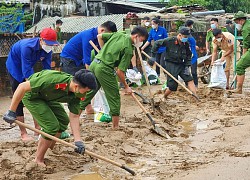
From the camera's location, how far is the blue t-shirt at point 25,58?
6649 mm

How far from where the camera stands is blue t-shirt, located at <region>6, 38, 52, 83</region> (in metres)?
6.65

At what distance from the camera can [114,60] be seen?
23.4 ft

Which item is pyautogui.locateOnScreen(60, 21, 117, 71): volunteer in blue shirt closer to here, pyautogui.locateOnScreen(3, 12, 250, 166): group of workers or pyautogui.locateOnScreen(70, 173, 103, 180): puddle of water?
pyautogui.locateOnScreen(3, 12, 250, 166): group of workers

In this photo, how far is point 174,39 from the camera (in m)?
9.81

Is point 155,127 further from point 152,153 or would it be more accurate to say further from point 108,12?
point 108,12

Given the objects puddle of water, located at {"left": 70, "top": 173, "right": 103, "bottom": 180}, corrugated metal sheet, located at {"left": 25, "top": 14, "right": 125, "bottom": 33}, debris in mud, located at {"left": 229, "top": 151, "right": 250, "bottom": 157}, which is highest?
→ corrugated metal sheet, located at {"left": 25, "top": 14, "right": 125, "bottom": 33}

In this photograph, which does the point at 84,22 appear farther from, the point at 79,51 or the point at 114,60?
the point at 114,60

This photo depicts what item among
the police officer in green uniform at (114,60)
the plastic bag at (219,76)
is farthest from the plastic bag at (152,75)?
the police officer in green uniform at (114,60)

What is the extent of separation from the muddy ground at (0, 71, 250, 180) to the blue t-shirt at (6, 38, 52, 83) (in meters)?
0.97

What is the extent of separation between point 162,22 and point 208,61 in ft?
16.9

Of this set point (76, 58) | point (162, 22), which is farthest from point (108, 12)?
point (76, 58)

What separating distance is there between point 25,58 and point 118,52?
4.43ft

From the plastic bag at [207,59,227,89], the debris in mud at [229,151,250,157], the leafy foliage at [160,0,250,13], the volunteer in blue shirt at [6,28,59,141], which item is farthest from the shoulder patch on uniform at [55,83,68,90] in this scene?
the leafy foliage at [160,0,250,13]

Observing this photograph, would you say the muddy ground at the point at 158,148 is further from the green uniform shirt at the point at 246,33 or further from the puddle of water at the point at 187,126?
the green uniform shirt at the point at 246,33
